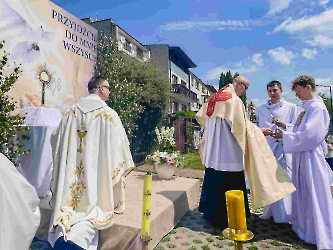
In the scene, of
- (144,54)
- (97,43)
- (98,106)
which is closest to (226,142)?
(98,106)

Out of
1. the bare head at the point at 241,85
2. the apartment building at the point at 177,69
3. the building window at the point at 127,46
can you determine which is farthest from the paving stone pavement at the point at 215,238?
the apartment building at the point at 177,69

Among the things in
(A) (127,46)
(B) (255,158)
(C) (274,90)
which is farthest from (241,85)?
(A) (127,46)

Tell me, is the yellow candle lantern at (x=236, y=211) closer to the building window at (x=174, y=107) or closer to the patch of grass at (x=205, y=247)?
the patch of grass at (x=205, y=247)

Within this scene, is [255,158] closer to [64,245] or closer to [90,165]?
[90,165]

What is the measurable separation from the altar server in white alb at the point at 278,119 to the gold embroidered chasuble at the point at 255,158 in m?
0.65

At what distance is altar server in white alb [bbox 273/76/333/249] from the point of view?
3.13 m

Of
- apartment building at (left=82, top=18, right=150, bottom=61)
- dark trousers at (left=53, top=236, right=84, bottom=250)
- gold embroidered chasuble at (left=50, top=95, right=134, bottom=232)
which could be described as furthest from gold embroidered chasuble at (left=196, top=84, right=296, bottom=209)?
apartment building at (left=82, top=18, right=150, bottom=61)

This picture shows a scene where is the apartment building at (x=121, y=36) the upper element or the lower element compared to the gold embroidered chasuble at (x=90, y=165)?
upper

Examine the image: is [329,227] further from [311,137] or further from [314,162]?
[311,137]

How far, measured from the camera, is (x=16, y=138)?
15.7 feet

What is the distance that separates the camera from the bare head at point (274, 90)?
4.15 metres

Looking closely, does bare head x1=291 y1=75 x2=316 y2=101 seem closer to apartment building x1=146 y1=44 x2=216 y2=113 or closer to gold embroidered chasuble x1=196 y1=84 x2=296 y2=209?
gold embroidered chasuble x1=196 y1=84 x2=296 y2=209

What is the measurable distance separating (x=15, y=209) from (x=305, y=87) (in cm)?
361

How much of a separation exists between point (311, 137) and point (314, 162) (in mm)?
376
